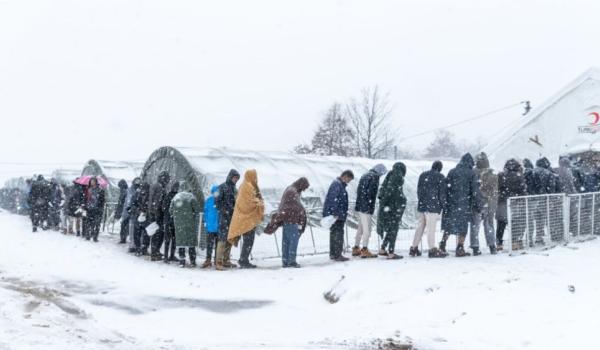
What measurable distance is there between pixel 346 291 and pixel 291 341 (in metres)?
2.20

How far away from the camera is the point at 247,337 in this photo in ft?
22.8

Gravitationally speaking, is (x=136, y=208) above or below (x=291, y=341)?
above

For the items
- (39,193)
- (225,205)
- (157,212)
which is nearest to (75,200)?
(39,193)

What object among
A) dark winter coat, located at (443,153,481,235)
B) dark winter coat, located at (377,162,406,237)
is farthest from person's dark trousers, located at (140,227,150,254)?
dark winter coat, located at (443,153,481,235)

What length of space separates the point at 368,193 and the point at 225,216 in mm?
2752

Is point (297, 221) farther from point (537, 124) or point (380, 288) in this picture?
Result: point (537, 124)

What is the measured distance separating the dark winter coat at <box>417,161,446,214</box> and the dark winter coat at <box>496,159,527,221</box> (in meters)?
1.50

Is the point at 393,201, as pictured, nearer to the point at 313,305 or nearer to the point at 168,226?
the point at 313,305

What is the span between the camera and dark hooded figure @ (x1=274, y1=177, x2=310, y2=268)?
11492 millimetres

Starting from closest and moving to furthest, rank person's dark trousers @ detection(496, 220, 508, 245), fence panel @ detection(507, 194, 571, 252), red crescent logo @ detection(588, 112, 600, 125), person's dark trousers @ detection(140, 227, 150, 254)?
fence panel @ detection(507, 194, 571, 252), person's dark trousers @ detection(496, 220, 508, 245), person's dark trousers @ detection(140, 227, 150, 254), red crescent logo @ detection(588, 112, 600, 125)

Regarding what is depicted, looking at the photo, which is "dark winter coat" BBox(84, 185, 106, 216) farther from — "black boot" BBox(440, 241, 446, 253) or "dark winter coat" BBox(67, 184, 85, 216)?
"black boot" BBox(440, 241, 446, 253)

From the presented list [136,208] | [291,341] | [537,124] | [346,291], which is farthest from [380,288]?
[537,124]

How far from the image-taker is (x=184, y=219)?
12.4m

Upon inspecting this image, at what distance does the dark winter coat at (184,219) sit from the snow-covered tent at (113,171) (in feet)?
44.7
